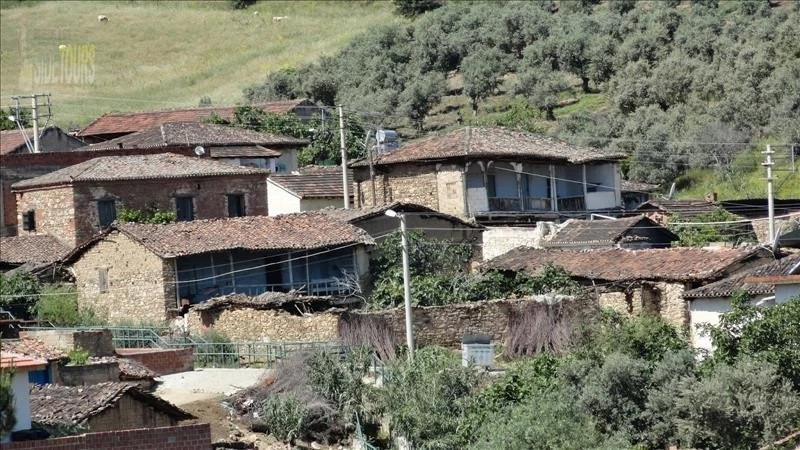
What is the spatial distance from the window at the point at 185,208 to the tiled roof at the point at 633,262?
1104 centimetres

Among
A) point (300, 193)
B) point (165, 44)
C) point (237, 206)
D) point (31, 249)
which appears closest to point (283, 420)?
point (31, 249)

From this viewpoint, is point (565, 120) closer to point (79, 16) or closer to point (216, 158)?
point (216, 158)

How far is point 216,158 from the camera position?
64.2 m

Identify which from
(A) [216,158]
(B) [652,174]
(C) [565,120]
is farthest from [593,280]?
(C) [565,120]

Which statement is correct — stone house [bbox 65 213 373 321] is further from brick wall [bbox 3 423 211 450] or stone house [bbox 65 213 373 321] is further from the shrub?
brick wall [bbox 3 423 211 450]

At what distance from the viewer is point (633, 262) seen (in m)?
46.8

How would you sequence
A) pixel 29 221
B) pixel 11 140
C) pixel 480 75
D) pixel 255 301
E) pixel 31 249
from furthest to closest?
pixel 480 75
pixel 11 140
pixel 29 221
pixel 31 249
pixel 255 301

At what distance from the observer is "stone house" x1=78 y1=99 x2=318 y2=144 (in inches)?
3123

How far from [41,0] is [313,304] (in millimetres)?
100051

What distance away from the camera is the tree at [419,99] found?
9312 centimetres

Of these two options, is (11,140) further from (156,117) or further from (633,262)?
(633,262)

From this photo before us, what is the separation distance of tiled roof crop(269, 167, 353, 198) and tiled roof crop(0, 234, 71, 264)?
317 inches

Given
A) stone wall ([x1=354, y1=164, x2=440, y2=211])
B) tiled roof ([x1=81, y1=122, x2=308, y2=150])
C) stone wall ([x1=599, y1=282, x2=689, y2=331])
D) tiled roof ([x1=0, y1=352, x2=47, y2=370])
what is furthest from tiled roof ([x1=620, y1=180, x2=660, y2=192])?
tiled roof ([x1=0, y1=352, x2=47, y2=370])

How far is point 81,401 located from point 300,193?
28812 millimetres
